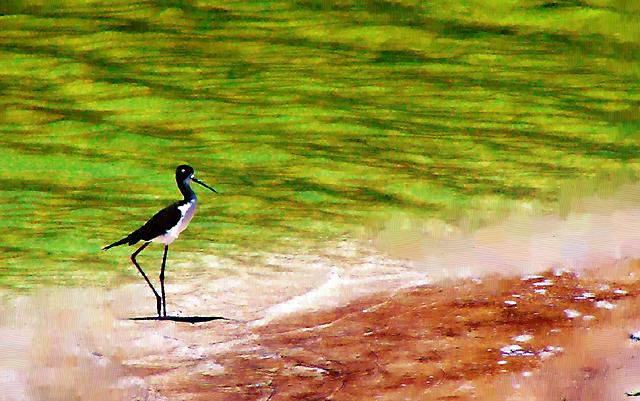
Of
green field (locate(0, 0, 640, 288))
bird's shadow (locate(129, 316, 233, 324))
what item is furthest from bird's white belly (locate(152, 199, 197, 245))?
green field (locate(0, 0, 640, 288))

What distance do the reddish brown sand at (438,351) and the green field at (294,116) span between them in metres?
0.79

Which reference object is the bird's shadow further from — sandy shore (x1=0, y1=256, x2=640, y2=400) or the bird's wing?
the bird's wing

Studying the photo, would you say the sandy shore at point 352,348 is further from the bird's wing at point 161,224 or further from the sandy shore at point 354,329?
the bird's wing at point 161,224

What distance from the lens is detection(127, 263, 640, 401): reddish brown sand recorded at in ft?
13.0

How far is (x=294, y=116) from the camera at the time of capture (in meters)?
7.16

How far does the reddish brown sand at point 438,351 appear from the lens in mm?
3967

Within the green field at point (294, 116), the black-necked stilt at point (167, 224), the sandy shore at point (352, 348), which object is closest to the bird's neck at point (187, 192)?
the black-necked stilt at point (167, 224)

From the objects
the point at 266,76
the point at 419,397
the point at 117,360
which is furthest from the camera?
the point at 266,76

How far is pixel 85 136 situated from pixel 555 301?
10.2 feet

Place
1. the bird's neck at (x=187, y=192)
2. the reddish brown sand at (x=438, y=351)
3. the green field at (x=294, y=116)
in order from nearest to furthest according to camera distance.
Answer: the reddish brown sand at (x=438, y=351) → the bird's neck at (x=187, y=192) → the green field at (x=294, y=116)

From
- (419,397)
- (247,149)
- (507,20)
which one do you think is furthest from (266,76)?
(419,397)

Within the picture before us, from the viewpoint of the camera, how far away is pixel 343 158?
644 centimetres

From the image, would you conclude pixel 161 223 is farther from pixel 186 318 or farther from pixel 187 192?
pixel 186 318

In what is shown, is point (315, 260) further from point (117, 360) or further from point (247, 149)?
point (247, 149)
